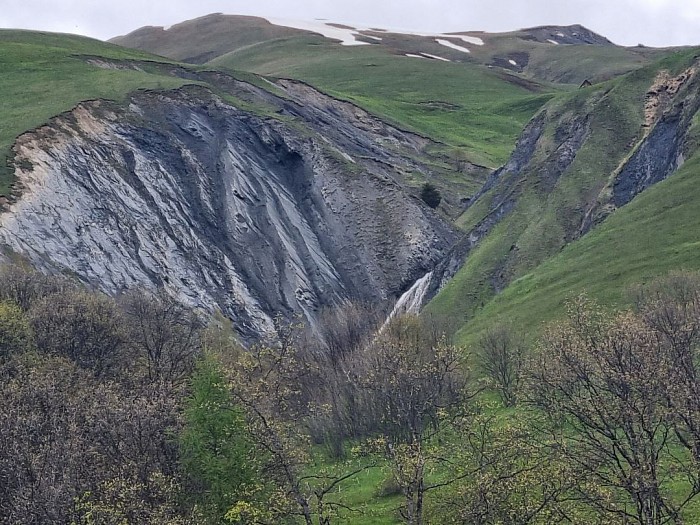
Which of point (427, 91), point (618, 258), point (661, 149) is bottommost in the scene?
point (618, 258)

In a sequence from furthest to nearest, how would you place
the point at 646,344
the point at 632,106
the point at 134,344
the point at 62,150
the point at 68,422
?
the point at 632,106
the point at 62,150
the point at 134,344
the point at 68,422
the point at 646,344

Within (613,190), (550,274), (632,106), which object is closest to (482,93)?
(632,106)

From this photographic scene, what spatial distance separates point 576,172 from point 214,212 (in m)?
34.9

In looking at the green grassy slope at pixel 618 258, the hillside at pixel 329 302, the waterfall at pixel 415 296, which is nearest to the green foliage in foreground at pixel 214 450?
the hillside at pixel 329 302

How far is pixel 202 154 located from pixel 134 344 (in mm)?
45718

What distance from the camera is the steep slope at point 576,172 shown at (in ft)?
211

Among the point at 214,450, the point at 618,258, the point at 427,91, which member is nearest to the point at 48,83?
the point at 618,258

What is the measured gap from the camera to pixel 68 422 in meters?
26.6

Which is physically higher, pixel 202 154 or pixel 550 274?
pixel 202 154

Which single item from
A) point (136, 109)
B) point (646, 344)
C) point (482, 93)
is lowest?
point (646, 344)

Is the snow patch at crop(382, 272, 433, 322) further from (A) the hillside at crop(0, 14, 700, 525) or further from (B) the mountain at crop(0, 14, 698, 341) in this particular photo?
(A) the hillside at crop(0, 14, 700, 525)

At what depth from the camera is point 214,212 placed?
7631 centimetres

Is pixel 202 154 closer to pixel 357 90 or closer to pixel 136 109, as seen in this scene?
pixel 136 109

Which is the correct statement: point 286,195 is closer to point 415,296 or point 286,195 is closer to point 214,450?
point 415,296
